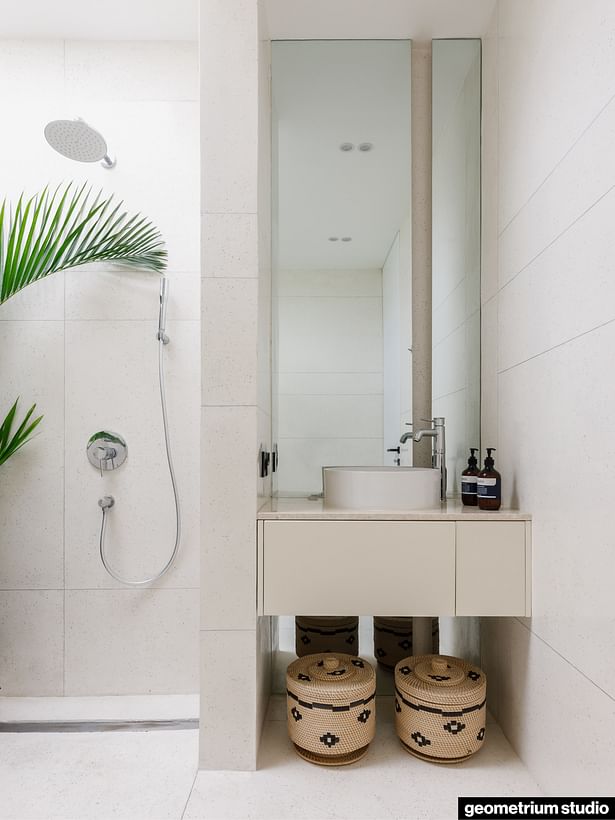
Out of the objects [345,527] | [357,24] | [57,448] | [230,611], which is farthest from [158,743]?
[357,24]

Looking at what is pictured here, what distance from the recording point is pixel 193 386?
2201mm

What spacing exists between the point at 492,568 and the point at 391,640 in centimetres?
65

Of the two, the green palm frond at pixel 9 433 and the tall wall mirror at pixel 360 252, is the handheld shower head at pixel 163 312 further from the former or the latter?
the green palm frond at pixel 9 433

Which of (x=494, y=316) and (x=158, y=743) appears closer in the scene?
(x=158, y=743)

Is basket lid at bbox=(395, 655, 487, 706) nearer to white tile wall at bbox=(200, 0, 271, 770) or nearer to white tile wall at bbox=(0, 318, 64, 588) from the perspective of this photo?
white tile wall at bbox=(200, 0, 271, 770)

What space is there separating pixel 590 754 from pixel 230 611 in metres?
0.93

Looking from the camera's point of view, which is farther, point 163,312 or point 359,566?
point 163,312

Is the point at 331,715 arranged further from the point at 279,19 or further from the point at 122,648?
the point at 279,19

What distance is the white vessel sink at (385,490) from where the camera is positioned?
1.74 m

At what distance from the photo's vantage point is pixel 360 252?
221 cm

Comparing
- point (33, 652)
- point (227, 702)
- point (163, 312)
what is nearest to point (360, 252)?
point (163, 312)

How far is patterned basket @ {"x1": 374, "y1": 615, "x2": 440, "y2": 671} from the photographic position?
2.12m

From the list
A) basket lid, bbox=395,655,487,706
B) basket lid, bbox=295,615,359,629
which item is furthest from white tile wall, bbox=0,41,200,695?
basket lid, bbox=395,655,487,706

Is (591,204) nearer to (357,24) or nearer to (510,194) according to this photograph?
(510,194)
